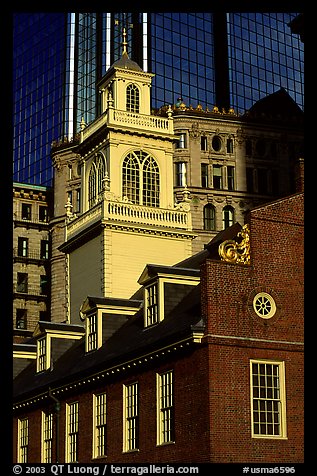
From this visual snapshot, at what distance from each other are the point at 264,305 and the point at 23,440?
17.4 m

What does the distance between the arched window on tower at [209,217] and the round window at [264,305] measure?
85.2 metres

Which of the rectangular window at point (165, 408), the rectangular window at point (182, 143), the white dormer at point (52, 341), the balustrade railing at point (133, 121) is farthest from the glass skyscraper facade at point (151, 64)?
the rectangular window at point (165, 408)

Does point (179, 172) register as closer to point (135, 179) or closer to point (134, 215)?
point (135, 179)

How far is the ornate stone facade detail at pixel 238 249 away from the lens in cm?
3450

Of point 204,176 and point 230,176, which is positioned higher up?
point 230,176

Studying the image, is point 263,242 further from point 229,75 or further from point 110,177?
point 229,75

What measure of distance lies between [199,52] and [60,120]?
794 inches

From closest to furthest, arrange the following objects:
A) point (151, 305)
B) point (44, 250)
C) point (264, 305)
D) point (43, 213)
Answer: point (264, 305)
point (151, 305)
point (44, 250)
point (43, 213)

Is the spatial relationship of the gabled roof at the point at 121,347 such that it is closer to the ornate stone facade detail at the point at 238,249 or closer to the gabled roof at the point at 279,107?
the ornate stone facade detail at the point at 238,249

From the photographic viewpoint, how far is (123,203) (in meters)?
54.2

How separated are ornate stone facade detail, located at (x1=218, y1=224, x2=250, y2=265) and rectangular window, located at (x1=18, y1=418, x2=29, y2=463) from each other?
54.9 feet

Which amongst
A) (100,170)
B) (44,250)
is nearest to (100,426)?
(100,170)

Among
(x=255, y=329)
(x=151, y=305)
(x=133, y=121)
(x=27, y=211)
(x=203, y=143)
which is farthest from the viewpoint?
(x=27, y=211)

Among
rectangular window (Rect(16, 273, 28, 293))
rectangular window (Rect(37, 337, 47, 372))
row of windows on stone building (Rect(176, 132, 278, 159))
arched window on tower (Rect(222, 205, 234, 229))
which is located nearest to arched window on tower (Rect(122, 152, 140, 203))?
rectangular window (Rect(37, 337, 47, 372))
